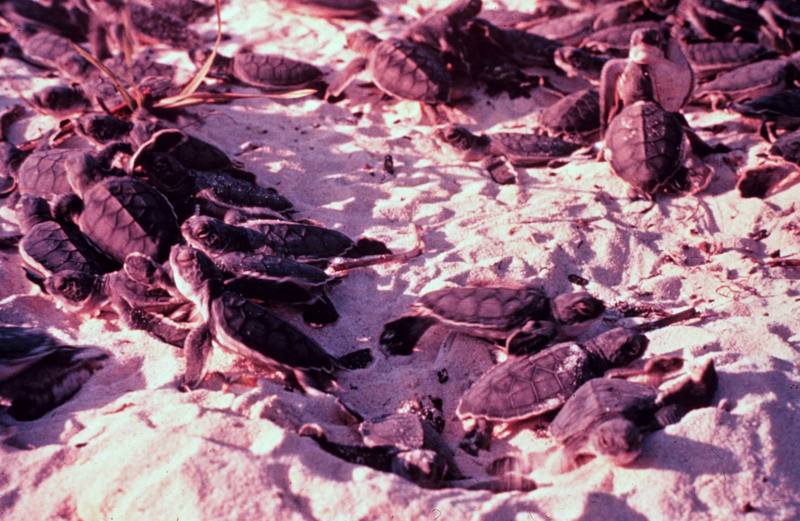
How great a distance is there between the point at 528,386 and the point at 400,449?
55cm

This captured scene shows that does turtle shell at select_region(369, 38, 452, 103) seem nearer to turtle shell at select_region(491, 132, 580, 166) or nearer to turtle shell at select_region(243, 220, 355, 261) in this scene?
turtle shell at select_region(491, 132, 580, 166)

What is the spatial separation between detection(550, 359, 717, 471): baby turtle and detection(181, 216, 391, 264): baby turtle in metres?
1.38

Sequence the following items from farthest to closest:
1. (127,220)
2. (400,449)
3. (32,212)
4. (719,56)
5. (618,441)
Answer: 1. (719,56)
2. (32,212)
3. (127,220)
4. (400,449)
5. (618,441)

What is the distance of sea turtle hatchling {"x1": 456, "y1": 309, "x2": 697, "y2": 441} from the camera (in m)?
2.62

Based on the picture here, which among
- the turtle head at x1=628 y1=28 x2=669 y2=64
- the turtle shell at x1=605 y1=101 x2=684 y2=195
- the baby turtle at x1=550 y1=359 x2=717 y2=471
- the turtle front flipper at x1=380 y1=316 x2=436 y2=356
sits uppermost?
the turtle head at x1=628 y1=28 x2=669 y2=64

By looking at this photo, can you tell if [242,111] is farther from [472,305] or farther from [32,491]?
[32,491]

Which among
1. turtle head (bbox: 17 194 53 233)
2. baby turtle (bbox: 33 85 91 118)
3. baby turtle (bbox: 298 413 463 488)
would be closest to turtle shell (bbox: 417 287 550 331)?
baby turtle (bbox: 298 413 463 488)

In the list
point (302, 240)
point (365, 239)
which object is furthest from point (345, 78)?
point (302, 240)

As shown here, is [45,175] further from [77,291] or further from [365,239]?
[365,239]

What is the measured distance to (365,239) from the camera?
365cm

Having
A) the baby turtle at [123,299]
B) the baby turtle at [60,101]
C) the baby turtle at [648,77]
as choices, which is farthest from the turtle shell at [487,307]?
the baby turtle at [60,101]

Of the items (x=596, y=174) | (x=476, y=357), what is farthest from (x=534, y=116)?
(x=476, y=357)

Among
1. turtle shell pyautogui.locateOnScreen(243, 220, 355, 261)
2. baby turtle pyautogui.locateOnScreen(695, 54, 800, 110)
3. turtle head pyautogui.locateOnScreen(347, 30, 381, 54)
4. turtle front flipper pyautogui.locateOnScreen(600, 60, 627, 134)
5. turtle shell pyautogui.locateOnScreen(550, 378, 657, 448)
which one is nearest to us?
turtle shell pyautogui.locateOnScreen(550, 378, 657, 448)

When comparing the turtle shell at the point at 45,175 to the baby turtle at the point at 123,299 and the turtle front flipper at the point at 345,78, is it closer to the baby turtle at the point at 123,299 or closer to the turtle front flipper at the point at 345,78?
the baby turtle at the point at 123,299
